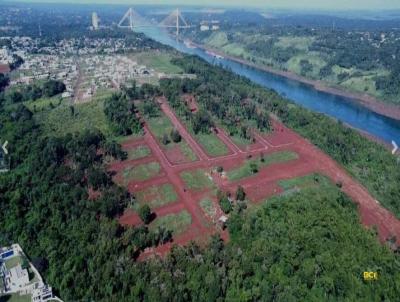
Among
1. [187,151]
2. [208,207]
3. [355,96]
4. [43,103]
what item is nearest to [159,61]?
[43,103]

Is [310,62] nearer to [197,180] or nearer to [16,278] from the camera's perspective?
[197,180]

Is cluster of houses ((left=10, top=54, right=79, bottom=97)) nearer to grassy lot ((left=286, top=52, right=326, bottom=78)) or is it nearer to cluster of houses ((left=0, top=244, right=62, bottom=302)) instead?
cluster of houses ((left=0, top=244, right=62, bottom=302))

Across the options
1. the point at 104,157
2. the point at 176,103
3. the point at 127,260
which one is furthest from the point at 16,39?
the point at 127,260

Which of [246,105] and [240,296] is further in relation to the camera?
[246,105]

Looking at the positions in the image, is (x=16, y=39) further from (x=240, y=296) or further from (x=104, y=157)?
(x=240, y=296)

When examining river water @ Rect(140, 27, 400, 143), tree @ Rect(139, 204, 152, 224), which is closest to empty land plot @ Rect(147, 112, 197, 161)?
tree @ Rect(139, 204, 152, 224)

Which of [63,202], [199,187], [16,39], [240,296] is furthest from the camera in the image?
[16,39]
